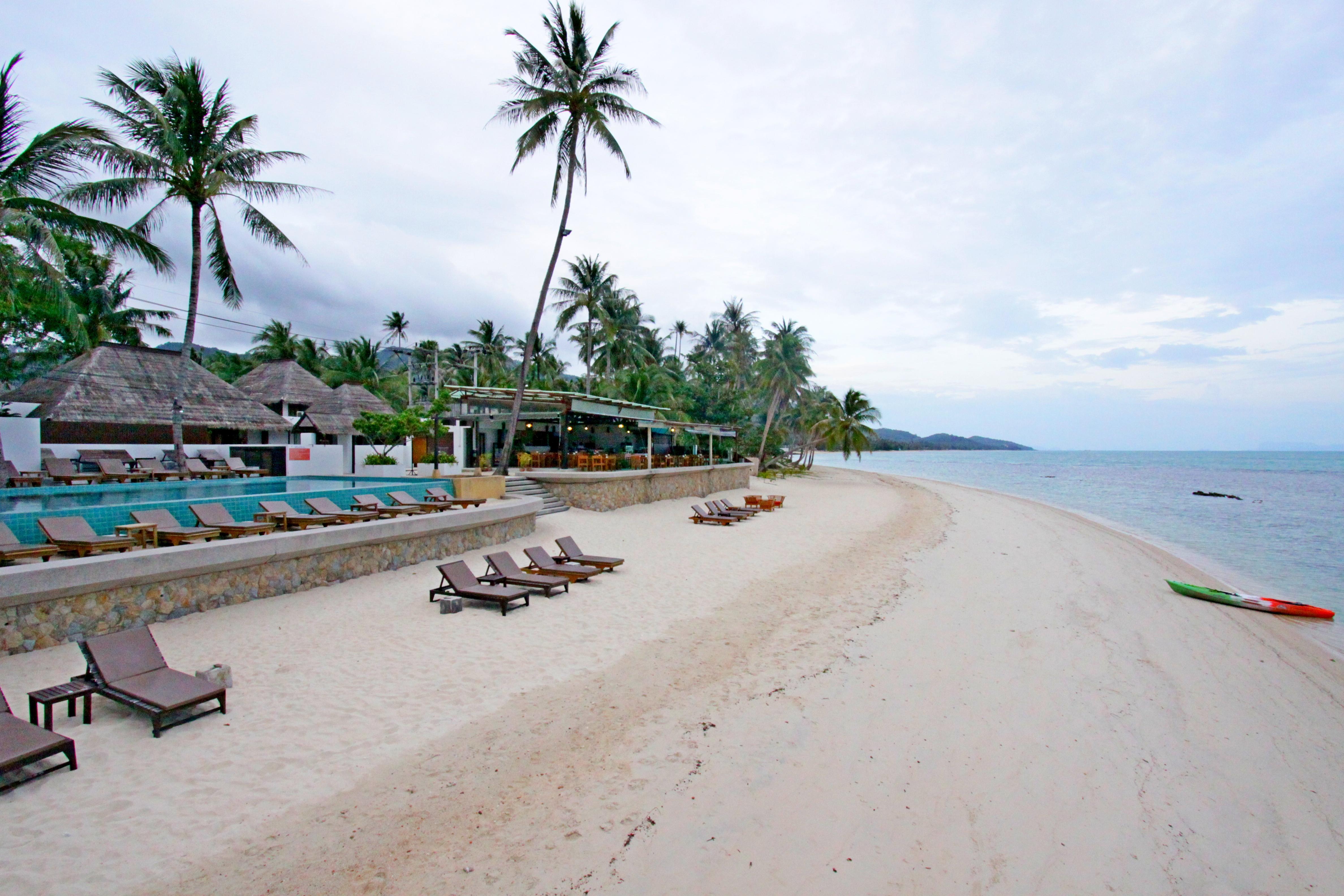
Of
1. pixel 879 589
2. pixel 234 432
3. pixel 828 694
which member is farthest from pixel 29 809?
pixel 234 432

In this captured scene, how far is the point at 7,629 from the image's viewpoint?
18.4 ft

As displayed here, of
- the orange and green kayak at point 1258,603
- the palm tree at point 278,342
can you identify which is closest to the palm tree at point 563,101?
the orange and green kayak at point 1258,603

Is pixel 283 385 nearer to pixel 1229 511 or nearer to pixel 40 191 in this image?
pixel 40 191

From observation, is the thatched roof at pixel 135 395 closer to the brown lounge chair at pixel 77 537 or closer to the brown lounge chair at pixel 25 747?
the brown lounge chair at pixel 77 537

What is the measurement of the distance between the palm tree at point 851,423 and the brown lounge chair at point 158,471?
39.0 metres

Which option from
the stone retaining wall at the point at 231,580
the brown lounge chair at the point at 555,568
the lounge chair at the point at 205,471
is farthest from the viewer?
the lounge chair at the point at 205,471

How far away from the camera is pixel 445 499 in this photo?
44.8 ft

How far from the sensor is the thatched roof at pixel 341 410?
23.1m

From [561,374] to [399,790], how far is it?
48.5 meters

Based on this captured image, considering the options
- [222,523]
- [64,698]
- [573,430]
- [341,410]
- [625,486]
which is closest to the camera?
[64,698]

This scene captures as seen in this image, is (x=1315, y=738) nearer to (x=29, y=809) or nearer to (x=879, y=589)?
(x=879, y=589)

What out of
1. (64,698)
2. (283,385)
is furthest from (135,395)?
(64,698)

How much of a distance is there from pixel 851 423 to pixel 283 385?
3622 centimetres

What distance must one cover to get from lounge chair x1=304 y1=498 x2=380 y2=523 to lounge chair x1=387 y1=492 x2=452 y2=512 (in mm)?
897
